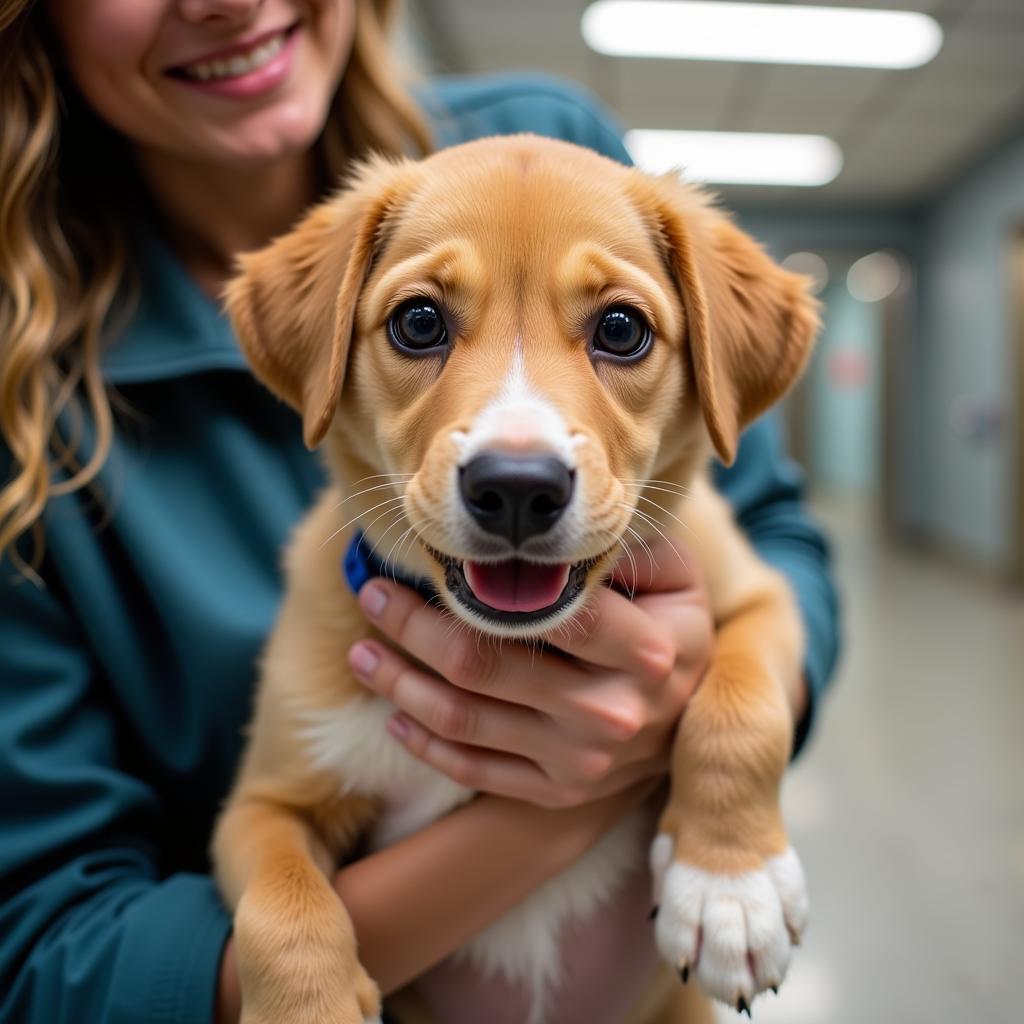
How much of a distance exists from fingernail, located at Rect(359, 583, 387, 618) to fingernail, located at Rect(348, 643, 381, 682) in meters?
0.05

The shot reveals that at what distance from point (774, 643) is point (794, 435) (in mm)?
15730

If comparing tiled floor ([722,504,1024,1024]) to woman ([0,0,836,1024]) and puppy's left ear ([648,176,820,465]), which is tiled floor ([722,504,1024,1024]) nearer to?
woman ([0,0,836,1024])

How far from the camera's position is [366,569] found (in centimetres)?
127

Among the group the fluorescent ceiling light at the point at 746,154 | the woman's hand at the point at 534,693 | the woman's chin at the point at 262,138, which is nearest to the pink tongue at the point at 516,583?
the woman's hand at the point at 534,693

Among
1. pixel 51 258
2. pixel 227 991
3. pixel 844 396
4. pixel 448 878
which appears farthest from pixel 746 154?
pixel 844 396

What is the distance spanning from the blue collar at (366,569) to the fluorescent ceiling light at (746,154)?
23.8ft

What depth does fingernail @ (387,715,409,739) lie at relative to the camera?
1.20 metres

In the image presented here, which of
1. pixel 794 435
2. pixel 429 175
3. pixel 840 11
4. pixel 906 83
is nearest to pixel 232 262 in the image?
pixel 429 175

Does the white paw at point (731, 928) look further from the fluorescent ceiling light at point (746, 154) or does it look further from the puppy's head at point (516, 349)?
the fluorescent ceiling light at point (746, 154)

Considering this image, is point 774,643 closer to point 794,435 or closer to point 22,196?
point 22,196

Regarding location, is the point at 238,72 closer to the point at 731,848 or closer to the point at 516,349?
the point at 516,349

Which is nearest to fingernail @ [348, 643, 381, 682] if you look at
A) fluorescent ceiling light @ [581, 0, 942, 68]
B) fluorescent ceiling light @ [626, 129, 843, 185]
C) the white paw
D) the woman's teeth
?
the white paw

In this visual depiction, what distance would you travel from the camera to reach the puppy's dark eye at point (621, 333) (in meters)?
1.15

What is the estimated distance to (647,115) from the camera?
7859 millimetres
